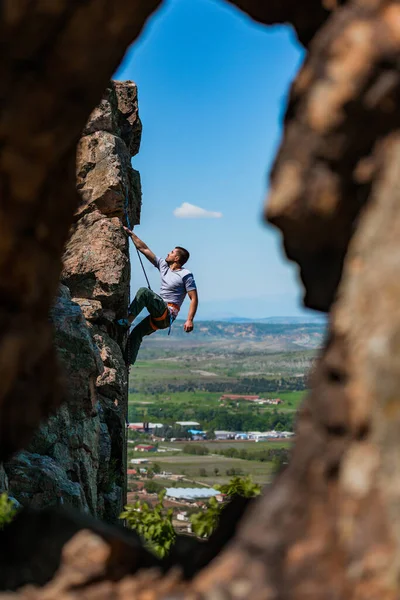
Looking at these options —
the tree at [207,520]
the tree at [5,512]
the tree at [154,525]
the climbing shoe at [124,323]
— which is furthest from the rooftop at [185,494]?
the tree at [5,512]

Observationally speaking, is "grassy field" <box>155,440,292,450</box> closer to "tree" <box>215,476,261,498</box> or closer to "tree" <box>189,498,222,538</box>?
"tree" <box>215,476,261,498</box>

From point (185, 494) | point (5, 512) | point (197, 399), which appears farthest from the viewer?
point (197, 399)

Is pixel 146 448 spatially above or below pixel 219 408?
below

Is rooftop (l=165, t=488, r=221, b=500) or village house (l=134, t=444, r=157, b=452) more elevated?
rooftop (l=165, t=488, r=221, b=500)

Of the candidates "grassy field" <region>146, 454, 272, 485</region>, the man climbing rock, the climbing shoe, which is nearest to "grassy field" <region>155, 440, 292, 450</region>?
"grassy field" <region>146, 454, 272, 485</region>

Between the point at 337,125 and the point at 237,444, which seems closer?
the point at 337,125

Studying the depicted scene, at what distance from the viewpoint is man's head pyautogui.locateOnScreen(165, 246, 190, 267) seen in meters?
16.0

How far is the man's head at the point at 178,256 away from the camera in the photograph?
1601 centimetres

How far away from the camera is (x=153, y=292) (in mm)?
16547

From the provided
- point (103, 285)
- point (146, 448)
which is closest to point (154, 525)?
point (103, 285)

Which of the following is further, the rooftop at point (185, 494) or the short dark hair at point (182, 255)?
the rooftop at point (185, 494)

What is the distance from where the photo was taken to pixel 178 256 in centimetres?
1606

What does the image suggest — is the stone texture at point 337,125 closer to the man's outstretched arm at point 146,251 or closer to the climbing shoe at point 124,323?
the man's outstretched arm at point 146,251

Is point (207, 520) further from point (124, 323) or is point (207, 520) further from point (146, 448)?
point (146, 448)
